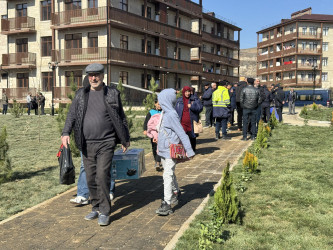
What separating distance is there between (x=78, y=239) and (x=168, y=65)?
32.6 meters

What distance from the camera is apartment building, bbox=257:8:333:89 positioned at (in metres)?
68.1

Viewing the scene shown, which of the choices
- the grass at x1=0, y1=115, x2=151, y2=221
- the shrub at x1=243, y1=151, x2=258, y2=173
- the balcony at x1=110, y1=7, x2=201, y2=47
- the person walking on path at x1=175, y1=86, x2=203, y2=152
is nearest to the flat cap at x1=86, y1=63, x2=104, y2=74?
the grass at x1=0, y1=115, x2=151, y2=221

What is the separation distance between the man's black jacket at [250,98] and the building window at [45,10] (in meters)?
26.4

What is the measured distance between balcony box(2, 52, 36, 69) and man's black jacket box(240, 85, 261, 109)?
26075 mm

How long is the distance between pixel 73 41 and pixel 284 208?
96.4 ft

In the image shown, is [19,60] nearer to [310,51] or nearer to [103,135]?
[103,135]

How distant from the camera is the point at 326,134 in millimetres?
13828

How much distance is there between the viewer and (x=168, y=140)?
212 inches

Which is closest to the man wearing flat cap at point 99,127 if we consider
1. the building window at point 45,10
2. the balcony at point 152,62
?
the balcony at point 152,62

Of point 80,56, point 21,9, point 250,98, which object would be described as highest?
point 21,9

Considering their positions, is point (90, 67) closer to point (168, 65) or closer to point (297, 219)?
point (297, 219)

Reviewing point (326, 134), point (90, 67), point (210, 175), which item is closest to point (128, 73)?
point (326, 134)

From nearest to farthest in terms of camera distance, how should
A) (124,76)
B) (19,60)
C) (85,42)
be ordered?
(85,42)
(124,76)
(19,60)

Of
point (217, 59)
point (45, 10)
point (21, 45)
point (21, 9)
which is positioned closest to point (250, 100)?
point (45, 10)
